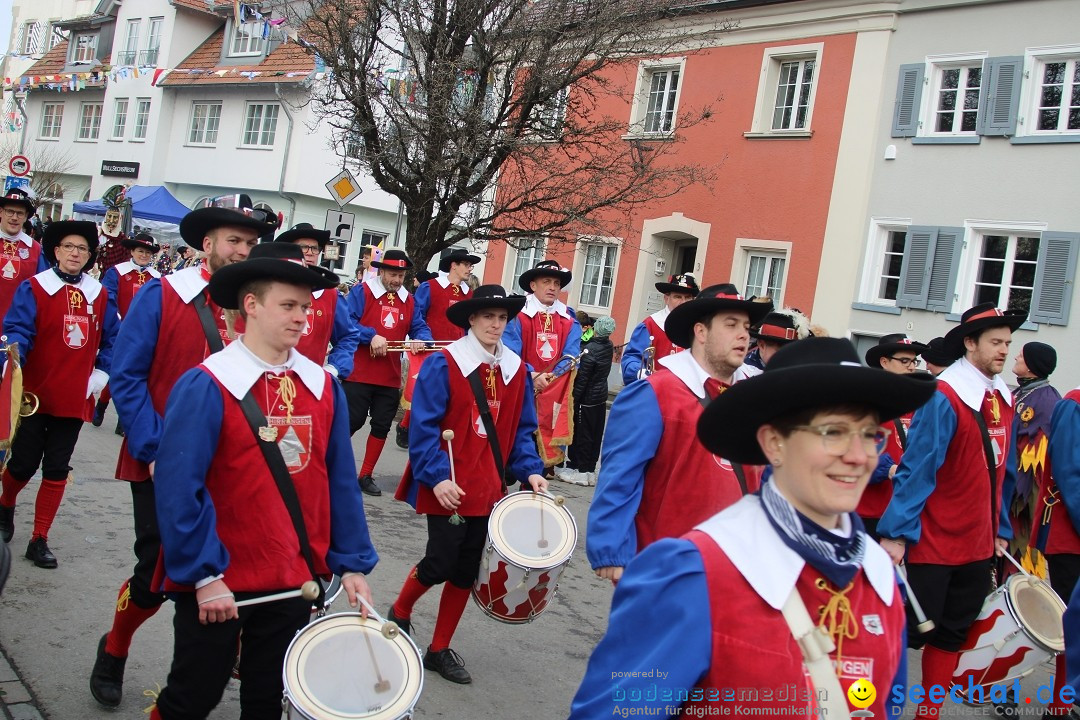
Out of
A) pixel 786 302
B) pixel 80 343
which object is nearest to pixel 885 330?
pixel 786 302

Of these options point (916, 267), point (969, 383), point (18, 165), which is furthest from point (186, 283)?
point (18, 165)

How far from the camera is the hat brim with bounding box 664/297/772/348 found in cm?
434

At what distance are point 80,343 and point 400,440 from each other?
596cm

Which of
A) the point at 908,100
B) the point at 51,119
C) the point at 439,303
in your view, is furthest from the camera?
the point at 51,119

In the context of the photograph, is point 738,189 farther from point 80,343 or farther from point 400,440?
point 80,343

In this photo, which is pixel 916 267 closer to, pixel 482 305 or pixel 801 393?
pixel 482 305

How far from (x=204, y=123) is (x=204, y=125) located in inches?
3.5

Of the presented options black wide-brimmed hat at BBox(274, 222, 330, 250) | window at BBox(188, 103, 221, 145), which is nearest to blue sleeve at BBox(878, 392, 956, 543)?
black wide-brimmed hat at BBox(274, 222, 330, 250)

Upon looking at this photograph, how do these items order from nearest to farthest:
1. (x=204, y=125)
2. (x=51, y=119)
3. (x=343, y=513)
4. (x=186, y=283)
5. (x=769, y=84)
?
(x=343, y=513), (x=186, y=283), (x=769, y=84), (x=204, y=125), (x=51, y=119)

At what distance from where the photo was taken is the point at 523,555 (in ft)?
16.1

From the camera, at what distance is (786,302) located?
68.1ft

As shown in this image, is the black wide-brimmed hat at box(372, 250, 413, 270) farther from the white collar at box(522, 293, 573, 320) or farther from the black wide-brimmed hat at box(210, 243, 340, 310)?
the black wide-brimmed hat at box(210, 243, 340, 310)

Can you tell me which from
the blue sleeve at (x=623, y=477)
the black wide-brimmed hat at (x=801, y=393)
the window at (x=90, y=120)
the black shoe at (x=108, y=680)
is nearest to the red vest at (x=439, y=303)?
the black shoe at (x=108, y=680)

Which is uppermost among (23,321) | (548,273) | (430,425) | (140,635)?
(548,273)
